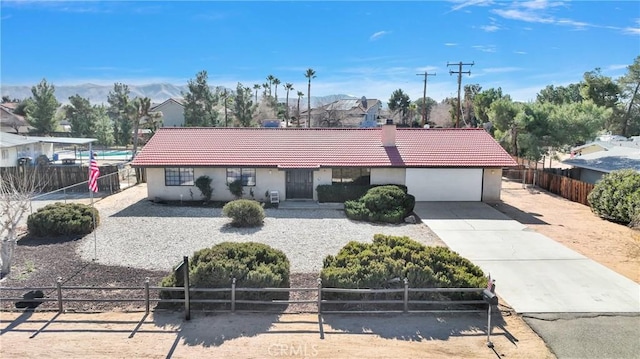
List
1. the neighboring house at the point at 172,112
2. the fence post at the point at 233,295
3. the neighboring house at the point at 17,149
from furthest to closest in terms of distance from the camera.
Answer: the neighboring house at the point at 172,112, the neighboring house at the point at 17,149, the fence post at the point at 233,295

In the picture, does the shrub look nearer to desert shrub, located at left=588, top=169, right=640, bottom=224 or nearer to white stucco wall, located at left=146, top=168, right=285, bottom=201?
white stucco wall, located at left=146, top=168, right=285, bottom=201

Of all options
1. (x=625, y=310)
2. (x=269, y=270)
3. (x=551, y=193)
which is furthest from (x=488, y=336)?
(x=551, y=193)

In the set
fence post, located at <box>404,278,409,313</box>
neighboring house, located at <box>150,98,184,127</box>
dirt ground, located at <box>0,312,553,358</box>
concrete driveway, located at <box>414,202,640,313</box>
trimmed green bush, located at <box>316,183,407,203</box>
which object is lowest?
dirt ground, located at <box>0,312,553,358</box>

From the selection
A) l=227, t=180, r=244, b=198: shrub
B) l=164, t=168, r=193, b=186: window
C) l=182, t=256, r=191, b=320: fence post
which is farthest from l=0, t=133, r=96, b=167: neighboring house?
l=182, t=256, r=191, b=320: fence post

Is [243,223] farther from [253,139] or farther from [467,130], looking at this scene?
[467,130]

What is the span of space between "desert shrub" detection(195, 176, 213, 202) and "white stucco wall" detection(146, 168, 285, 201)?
0.28 metres

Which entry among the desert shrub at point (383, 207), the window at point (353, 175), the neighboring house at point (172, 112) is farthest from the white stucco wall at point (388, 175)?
the neighboring house at point (172, 112)

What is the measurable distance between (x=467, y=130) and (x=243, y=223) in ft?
53.4

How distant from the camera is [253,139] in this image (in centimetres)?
2597

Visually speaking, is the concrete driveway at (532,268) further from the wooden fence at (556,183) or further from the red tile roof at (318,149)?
the wooden fence at (556,183)

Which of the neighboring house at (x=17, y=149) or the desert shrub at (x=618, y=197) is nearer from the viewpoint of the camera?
the desert shrub at (x=618, y=197)

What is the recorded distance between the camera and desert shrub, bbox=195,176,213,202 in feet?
76.2

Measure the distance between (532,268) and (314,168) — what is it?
12205mm

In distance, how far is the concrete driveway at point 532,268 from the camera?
36.1ft
